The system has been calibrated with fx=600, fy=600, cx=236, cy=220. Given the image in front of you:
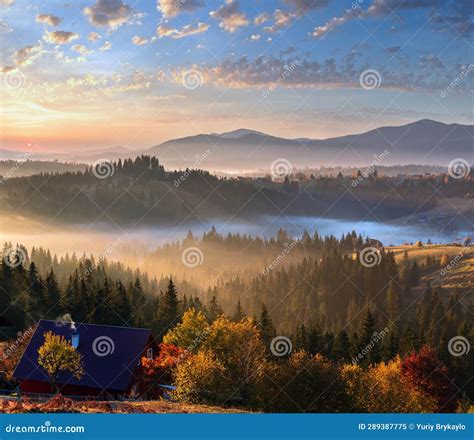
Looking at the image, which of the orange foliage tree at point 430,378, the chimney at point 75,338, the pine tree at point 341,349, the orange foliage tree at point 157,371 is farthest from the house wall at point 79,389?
the pine tree at point 341,349

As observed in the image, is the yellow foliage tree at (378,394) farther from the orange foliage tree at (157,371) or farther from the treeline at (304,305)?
the orange foliage tree at (157,371)

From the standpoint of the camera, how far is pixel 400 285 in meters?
178

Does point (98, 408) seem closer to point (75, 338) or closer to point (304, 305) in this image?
point (75, 338)

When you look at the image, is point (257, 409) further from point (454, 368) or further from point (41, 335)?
point (454, 368)

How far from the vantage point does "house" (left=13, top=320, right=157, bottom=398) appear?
45.7 metres

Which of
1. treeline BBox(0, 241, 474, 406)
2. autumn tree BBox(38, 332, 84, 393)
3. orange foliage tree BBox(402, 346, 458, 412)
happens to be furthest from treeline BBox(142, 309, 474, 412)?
orange foliage tree BBox(402, 346, 458, 412)

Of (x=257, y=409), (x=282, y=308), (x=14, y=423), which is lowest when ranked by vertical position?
(x=282, y=308)

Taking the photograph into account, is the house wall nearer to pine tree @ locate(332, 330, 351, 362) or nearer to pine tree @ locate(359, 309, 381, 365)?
pine tree @ locate(359, 309, 381, 365)

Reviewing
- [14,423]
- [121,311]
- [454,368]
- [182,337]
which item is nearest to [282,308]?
[454,368]

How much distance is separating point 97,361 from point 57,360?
3220mm

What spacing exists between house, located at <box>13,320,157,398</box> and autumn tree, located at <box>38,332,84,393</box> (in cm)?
54

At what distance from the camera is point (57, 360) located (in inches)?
1783

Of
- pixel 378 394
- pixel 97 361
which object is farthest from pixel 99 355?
pixel 378 394

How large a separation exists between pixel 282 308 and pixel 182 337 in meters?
116
